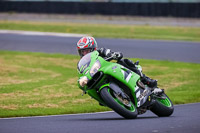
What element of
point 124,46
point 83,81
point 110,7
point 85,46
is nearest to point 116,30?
point 110,7

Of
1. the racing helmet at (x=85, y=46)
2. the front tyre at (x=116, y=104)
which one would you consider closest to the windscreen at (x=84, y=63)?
Answer: the racing helmet at (x=85, y=46)

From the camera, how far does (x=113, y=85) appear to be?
6742 millimetres

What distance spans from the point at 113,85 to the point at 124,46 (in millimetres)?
16919

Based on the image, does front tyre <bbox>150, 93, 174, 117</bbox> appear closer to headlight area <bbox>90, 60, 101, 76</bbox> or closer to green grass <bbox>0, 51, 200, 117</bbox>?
headlight area <bbox>90, 60, 101, 76</bbox>

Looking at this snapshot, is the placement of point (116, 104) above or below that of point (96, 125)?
above

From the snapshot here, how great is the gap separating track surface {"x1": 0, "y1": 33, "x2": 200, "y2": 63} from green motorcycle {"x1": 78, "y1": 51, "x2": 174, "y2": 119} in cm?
1229

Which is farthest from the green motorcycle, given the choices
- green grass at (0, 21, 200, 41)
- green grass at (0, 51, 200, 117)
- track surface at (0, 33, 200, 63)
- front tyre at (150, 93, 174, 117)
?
green grass at (0, 21, 200, 41)

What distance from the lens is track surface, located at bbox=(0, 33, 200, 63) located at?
20669mm

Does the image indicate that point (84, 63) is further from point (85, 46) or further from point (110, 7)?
point (110, 7)

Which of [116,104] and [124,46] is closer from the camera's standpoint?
[116,104]

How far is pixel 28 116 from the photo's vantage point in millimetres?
8406

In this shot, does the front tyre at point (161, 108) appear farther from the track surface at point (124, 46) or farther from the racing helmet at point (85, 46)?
the track surface at point (124, 46)

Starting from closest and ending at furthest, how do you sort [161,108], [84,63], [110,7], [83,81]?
[83,81] < [84,63] < [161,108] < [110,7]

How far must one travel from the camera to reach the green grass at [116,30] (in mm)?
29172
